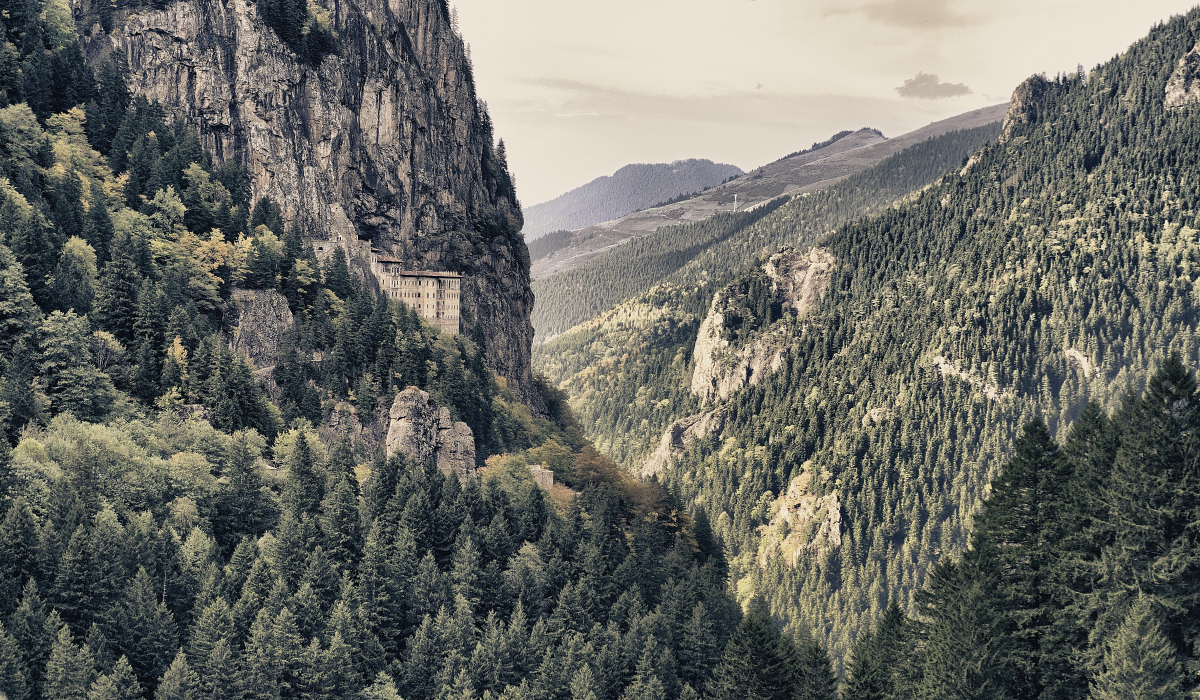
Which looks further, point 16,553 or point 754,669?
point 754,669

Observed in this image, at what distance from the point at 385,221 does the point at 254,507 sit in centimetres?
7979

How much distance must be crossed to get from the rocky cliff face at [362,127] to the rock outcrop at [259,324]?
30599 mm

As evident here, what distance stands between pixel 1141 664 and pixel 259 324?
85.3 metres

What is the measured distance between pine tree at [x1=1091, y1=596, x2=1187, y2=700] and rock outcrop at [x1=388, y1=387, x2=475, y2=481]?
206ft

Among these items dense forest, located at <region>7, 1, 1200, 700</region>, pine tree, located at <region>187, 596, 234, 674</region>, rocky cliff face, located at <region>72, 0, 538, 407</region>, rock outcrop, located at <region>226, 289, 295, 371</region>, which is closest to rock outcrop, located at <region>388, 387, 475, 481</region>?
dense forest, located at <region>7, 1, 1200, 700</region>

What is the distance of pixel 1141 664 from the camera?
40719 mm

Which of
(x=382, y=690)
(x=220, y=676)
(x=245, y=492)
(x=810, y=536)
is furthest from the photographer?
(x=810, y=536)

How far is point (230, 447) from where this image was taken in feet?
263

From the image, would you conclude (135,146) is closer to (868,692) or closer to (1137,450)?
(868,692)

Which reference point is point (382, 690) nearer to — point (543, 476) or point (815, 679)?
point (815, 679)

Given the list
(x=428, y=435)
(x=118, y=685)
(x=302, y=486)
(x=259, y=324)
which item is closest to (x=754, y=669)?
(x=302, y=486)

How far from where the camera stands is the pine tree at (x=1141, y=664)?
40625 millimetres

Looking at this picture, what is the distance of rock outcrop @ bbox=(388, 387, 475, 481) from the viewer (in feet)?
315

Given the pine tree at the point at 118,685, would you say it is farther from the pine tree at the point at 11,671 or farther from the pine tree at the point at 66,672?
the pine tree at the point at 11,671
